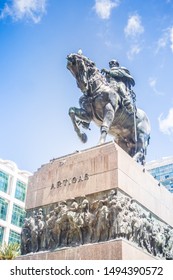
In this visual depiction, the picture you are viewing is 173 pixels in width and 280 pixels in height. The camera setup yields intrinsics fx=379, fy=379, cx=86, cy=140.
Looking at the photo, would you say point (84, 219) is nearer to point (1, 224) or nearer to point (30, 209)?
point (30, 209)

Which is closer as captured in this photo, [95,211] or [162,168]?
[95,211]

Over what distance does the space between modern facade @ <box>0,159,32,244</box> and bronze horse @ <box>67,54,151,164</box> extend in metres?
38.2

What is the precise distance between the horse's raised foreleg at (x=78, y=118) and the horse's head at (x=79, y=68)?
0.70 metres

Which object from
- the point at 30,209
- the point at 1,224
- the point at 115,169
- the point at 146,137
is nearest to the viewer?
the point at 115,169

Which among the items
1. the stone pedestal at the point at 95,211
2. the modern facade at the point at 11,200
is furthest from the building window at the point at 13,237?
the stone pedestal at the point at 95,211

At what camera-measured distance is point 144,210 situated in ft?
35.1

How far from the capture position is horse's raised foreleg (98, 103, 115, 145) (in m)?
11.7

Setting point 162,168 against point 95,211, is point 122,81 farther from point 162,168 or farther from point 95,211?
point 162,168

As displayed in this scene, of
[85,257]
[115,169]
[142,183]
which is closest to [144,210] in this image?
[142,183]

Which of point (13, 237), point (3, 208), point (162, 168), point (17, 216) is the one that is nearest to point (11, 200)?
point (3, 208)

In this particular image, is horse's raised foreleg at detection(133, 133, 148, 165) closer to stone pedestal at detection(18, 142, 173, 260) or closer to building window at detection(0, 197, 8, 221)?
stone pedestal at detection(18, 142, 173, 260)

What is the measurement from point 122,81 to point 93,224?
5883mm

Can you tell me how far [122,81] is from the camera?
13539mm

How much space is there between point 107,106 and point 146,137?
2.27 meters
